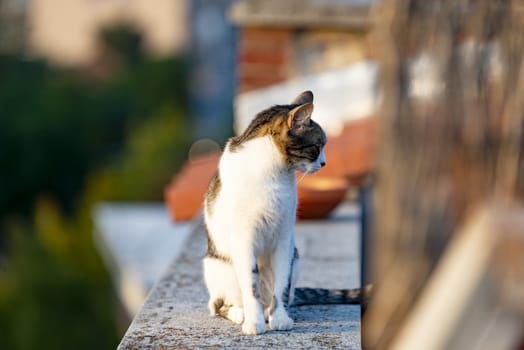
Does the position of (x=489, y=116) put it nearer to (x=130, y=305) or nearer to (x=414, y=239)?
(x=414, y=239)

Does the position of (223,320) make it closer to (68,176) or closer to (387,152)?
(387,152)

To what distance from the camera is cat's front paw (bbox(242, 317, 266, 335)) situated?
9.42 ft

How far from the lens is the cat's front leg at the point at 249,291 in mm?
2875

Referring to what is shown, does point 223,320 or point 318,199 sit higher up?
point 223,320

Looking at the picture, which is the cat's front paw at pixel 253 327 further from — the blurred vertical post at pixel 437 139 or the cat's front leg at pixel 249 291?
the blurred vertical post at pixel 437 139

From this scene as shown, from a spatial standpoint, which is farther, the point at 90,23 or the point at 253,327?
the point at 90,23

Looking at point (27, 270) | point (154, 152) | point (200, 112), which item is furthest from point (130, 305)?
point (200, 112)

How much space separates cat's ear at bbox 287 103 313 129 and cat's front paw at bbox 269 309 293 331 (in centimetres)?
54

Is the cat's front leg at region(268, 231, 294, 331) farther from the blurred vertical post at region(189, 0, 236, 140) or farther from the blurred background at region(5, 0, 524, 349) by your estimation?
the blurred vertical post at region(189, 0, 236, 140)

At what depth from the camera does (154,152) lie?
597 inches

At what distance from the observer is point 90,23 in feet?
116

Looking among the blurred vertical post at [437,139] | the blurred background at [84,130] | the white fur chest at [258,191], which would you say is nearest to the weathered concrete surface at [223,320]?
the white fur chest at [258,191]

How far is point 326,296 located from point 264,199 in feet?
1.80

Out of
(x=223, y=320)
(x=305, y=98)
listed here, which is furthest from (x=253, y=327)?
(x=305, y=98)
